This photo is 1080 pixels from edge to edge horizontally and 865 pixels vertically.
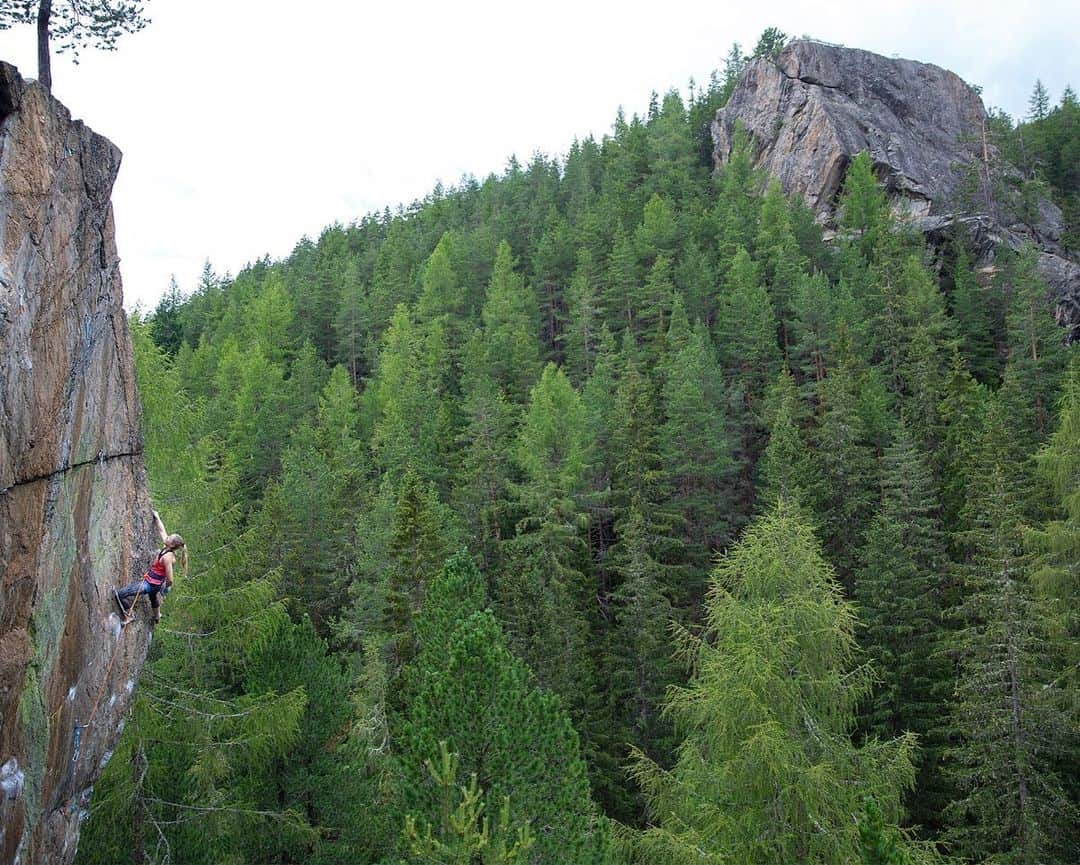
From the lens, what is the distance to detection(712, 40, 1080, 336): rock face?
54.0 meters

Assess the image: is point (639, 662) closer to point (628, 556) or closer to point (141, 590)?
point (628, 556)

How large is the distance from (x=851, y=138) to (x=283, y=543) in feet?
164

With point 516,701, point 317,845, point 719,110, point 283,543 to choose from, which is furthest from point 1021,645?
point 719,110

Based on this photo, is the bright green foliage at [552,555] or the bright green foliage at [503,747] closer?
the bright green foliage at [503,747]

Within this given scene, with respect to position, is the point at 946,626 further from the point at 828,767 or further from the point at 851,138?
the point at 851,138

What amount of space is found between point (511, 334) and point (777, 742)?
32206mm

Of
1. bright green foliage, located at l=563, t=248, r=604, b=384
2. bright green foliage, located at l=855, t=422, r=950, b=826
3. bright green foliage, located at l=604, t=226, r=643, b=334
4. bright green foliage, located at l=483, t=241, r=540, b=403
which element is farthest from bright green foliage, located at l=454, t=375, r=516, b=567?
bright green foliage, located at l=604, t=226, r=643, b=334

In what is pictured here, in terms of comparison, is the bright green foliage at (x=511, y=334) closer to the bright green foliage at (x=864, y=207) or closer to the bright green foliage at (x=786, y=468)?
the bright green foliage at (x=786, y=468)

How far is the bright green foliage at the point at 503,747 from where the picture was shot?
469 inches

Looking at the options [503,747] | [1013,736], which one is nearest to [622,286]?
[1013,736]

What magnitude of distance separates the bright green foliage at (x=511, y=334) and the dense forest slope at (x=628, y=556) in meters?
0.26

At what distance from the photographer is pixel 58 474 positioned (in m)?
7.23

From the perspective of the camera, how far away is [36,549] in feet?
22.4

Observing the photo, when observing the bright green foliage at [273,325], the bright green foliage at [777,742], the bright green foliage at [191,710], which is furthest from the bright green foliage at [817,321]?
the bright green foliage at [273,325]
